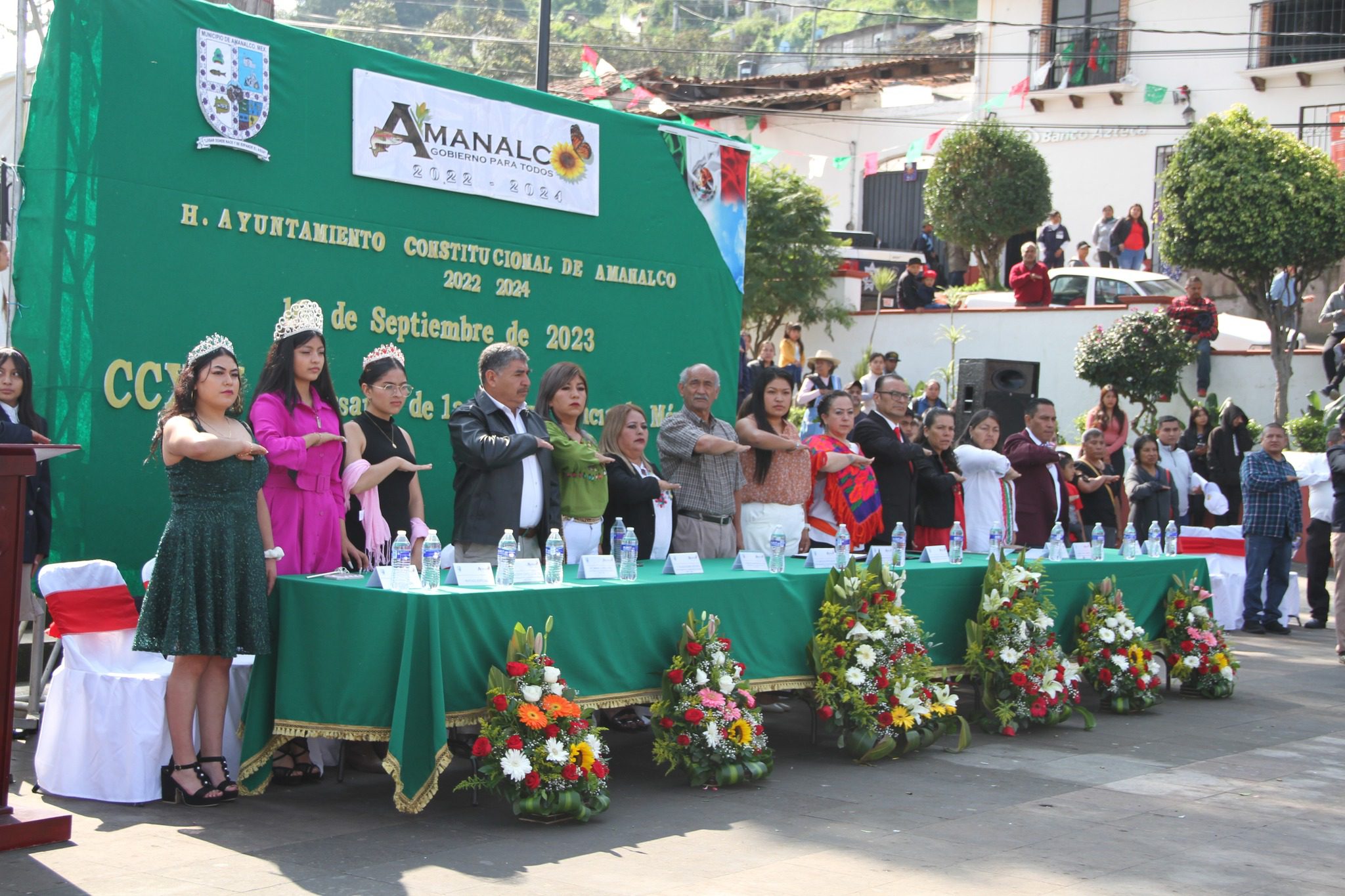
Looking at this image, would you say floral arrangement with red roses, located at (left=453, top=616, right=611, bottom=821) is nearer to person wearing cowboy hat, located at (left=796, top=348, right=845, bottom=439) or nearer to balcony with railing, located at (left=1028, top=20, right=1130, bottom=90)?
person wearing cowboy hat, located at (left=796, top=348, right=845, bottom=439)

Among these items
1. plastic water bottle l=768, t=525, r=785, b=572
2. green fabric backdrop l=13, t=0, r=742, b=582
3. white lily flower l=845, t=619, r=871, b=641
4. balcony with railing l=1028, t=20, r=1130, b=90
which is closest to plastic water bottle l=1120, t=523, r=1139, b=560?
white lily flower l=845, t=619, r=871, b=641

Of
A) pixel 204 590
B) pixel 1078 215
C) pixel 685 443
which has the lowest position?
pixel 204 590

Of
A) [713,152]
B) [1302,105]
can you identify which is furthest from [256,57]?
[1302,105]

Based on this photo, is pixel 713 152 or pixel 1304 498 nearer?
pixel 713 152

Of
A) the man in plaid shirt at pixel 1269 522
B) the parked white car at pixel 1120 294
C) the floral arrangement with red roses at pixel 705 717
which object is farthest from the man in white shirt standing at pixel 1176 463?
the parked white car at pixel 1120 294

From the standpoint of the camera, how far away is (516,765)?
502cm

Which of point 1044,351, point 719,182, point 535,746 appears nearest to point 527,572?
point 535,746

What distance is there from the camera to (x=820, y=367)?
48.4 ft

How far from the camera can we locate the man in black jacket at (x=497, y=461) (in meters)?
6.12

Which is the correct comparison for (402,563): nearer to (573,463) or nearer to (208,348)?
(208,348)

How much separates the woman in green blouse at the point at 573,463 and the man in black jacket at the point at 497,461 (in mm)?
237

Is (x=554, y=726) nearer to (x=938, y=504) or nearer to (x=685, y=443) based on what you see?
(x=685, y=443)

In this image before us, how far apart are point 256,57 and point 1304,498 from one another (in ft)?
39.9

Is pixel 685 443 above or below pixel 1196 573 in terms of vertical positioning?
above
